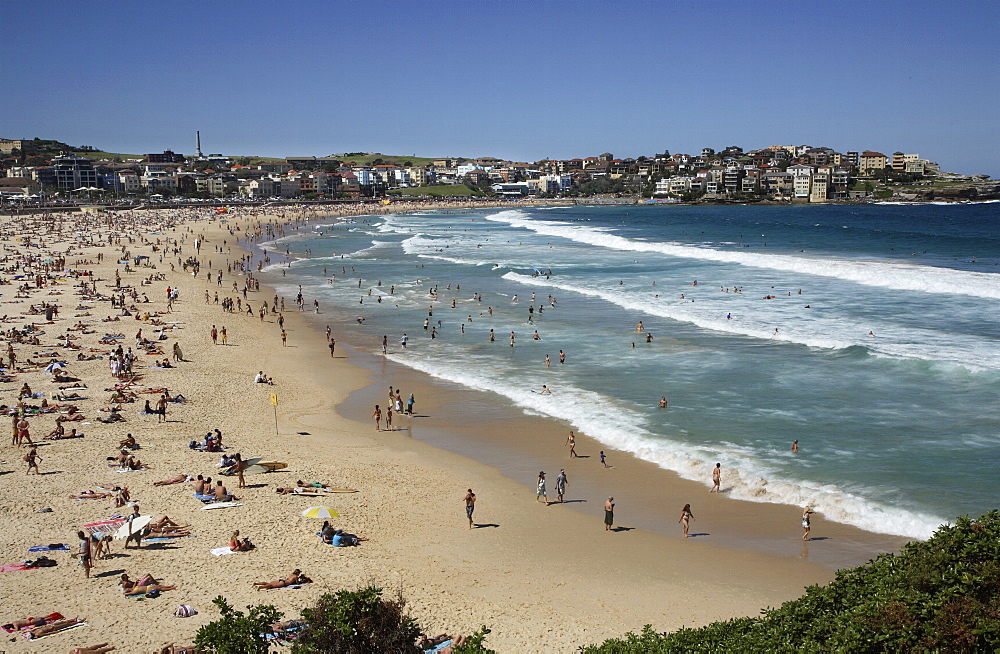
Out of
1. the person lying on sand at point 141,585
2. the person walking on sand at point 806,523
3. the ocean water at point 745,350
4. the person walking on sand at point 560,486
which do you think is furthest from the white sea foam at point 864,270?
→ the person lying on sand at point 141,585

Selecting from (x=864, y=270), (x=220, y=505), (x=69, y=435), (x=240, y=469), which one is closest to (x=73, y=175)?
(x=864, y=270)

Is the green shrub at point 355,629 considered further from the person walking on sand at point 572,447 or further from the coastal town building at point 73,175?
the coastal town building at point 73,175

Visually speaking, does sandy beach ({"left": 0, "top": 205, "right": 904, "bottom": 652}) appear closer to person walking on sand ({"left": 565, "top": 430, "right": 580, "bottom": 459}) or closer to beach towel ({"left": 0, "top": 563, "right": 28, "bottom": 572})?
beach towel ({"left": 0, "top": 563, "right": 28, "bottom": 572})

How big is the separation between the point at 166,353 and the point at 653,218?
10983cm

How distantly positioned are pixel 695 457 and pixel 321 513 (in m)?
8.06

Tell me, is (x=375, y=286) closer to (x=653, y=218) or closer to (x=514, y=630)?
(x=514, y=630)

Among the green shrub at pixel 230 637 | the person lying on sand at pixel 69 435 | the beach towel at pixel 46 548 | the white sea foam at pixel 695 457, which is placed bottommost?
the white sea foam at pixel 695 457

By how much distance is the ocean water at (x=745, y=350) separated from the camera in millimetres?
16312

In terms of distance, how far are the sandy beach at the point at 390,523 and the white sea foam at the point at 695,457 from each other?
0.43 m

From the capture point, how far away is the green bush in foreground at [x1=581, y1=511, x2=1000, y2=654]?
6.44m

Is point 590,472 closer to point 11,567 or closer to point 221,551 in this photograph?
point 221,551

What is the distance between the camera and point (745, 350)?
27.4m

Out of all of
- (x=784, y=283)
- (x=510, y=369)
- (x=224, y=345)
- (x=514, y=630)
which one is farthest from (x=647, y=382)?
(x=784, y=283)

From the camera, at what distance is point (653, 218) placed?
129m
